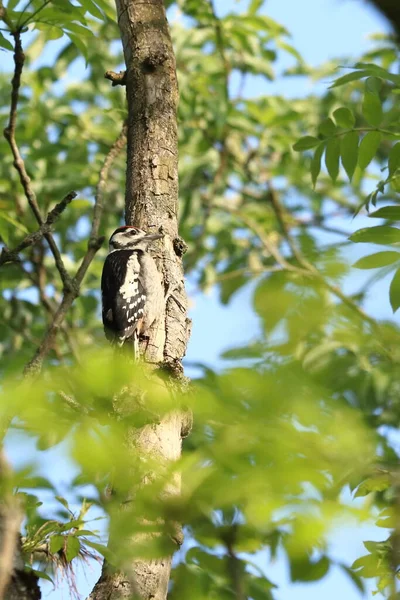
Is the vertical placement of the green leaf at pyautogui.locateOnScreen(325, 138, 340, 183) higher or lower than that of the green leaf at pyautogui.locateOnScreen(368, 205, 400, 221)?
higher

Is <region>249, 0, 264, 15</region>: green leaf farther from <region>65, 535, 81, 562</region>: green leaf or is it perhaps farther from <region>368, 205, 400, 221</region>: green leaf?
<region>65, 535, 81, 562</region>: green leaf

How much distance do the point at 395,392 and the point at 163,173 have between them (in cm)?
133

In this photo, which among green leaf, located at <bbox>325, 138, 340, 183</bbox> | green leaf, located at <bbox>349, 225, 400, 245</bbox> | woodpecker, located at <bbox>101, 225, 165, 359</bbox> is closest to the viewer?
green leaf, located at <bbox>349, 225, 400, 245</bbox>

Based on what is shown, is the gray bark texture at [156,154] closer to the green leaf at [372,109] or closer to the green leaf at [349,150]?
the green leaf at [349,150]

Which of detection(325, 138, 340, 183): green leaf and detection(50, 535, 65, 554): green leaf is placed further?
detection(325, 138, 340, 183): green leaf

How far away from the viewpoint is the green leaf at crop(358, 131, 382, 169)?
3252 mm

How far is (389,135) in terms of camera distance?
316cm

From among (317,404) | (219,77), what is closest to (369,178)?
(219,77)

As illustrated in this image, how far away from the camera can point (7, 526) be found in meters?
1.25

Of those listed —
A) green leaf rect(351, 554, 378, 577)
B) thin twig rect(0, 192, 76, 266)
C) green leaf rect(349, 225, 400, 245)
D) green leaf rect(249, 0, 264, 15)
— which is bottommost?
green leaf rect(351, 554, 378, 577)

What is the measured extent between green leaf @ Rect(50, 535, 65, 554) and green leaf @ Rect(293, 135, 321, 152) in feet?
6.05

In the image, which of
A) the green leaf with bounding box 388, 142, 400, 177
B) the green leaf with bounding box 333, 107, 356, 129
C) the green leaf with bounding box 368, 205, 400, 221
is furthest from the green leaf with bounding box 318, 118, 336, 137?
the green leaf with bounding box 368, 205, 400, 221

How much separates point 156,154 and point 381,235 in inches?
45.8

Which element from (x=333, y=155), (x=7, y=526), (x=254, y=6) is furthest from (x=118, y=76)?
(x=254, y=6)
